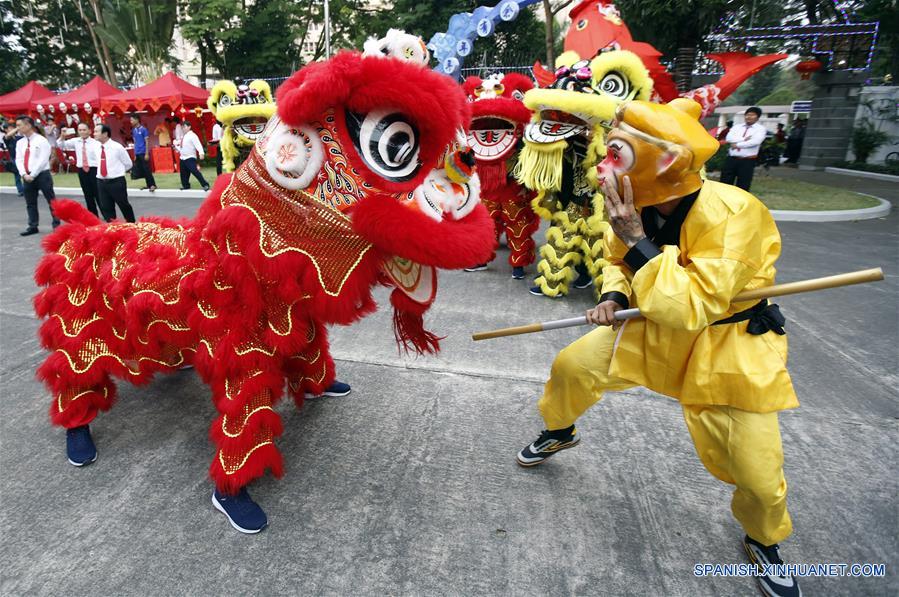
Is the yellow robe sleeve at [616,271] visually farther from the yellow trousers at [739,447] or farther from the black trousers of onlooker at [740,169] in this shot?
the black trousers of onlooker at [740,169]

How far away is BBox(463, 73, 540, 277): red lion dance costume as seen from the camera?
186 inches

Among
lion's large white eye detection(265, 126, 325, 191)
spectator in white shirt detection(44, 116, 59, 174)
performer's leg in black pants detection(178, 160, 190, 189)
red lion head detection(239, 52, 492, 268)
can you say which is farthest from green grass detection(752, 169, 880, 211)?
spectator in white shirt detection(44, 116, 59, 174)

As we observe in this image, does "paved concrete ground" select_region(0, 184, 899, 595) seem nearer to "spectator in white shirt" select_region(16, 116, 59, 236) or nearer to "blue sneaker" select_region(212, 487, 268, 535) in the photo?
"blue sneaker" select_region(212, 487, 268, 535)

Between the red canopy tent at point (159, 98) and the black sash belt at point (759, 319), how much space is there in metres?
15.9

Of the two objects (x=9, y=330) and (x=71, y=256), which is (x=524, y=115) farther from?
(x=9, y=330)

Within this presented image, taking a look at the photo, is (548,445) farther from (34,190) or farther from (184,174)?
(184,174)

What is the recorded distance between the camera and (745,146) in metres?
7.96

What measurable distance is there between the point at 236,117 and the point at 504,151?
122 inches

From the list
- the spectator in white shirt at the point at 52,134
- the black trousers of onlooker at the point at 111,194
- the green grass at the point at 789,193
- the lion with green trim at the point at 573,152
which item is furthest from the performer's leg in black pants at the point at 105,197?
the spectator in white shirt at the point at 52,134

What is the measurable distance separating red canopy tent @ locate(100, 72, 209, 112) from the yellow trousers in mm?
15544

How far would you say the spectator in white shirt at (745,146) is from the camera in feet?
25.9

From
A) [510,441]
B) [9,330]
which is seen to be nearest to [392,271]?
[510,441]

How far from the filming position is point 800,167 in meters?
17.0

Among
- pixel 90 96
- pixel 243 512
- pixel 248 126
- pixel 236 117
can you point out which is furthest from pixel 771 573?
pixel 90 96
